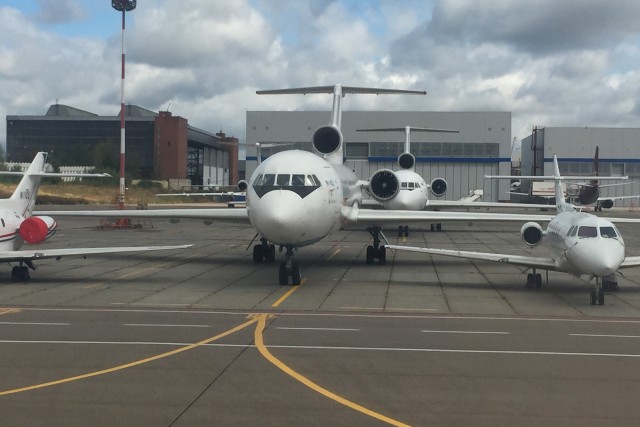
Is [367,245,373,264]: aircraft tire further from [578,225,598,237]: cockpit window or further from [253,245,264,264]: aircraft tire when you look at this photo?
[578,225,598,237]: cockpit window

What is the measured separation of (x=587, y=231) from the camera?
17375 millimetres

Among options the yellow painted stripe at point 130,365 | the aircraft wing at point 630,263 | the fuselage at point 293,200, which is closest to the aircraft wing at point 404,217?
the fuselage at point 293,200

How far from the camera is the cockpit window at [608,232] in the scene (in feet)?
56.5

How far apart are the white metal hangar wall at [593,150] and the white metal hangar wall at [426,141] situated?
549 inches

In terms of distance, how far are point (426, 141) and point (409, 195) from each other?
51.1m

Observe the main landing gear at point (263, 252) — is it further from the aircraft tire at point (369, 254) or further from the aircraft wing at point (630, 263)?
the aircraft wing at point (630, 263)

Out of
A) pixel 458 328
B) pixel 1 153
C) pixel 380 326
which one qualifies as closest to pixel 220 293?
pixel 380 326

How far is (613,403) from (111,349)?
24.4 feet

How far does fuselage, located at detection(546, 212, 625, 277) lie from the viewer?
1645 centimetres

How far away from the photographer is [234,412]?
810 cm

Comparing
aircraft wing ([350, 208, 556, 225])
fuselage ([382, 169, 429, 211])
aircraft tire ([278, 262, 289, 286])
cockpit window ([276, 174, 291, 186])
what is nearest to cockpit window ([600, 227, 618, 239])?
aircraft wing ([350, 208, 556, 225])

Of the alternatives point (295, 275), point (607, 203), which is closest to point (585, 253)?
point (295, 275)

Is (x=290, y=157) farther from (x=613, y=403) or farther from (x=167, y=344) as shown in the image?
(x=613, y=403)

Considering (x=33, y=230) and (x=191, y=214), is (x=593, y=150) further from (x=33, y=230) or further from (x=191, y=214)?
(x=33, y=230)
